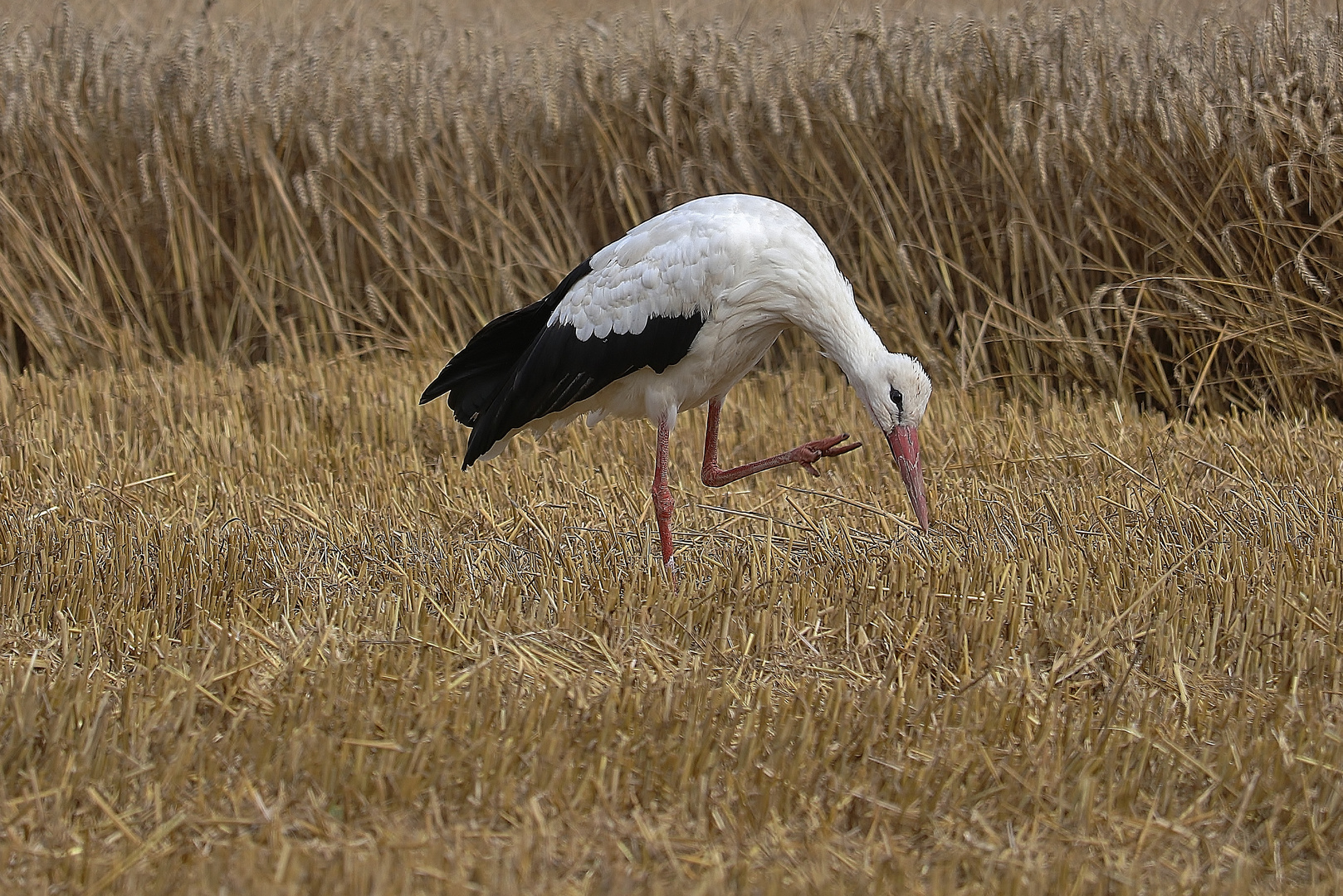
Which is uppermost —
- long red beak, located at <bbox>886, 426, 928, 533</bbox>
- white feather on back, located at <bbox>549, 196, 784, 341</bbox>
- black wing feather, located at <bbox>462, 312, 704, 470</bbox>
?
white feather on back, located at <bbox>549, 196, 784, 341</bbox>

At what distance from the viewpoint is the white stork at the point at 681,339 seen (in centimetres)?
446

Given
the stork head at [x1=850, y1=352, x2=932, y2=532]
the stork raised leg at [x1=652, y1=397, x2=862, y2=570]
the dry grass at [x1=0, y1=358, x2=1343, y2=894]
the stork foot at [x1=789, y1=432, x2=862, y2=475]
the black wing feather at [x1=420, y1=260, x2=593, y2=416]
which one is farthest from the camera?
the black wing feather at [x1=420, y1=260, x2=593, y2=416]

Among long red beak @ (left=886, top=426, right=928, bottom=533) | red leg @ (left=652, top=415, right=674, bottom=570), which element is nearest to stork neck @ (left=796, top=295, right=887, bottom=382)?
long red beak @ (left=886, top=426, right=928, bottom=533)

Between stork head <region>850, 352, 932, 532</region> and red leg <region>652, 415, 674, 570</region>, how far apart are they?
0.73m

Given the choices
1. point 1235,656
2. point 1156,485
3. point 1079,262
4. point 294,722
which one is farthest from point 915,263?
point 294,722

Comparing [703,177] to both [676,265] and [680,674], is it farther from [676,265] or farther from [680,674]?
[680,674]

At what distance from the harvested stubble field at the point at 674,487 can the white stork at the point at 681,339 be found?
303 mm

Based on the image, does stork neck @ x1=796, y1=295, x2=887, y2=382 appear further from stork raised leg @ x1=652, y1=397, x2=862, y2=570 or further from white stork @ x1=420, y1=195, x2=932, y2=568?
stork raised leg @ x1=652, y1=397, x2=862, y2=570

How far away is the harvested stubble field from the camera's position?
2738 millimetres

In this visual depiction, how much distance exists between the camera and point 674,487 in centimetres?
557

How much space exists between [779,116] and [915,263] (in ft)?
3.23

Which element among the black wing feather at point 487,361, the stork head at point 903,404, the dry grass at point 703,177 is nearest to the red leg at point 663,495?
Result: the black wing feather at point 487,361

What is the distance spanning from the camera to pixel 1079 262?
22.2 ft

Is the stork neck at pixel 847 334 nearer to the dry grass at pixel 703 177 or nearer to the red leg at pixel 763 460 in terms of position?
the red leg at pixel 763 460
